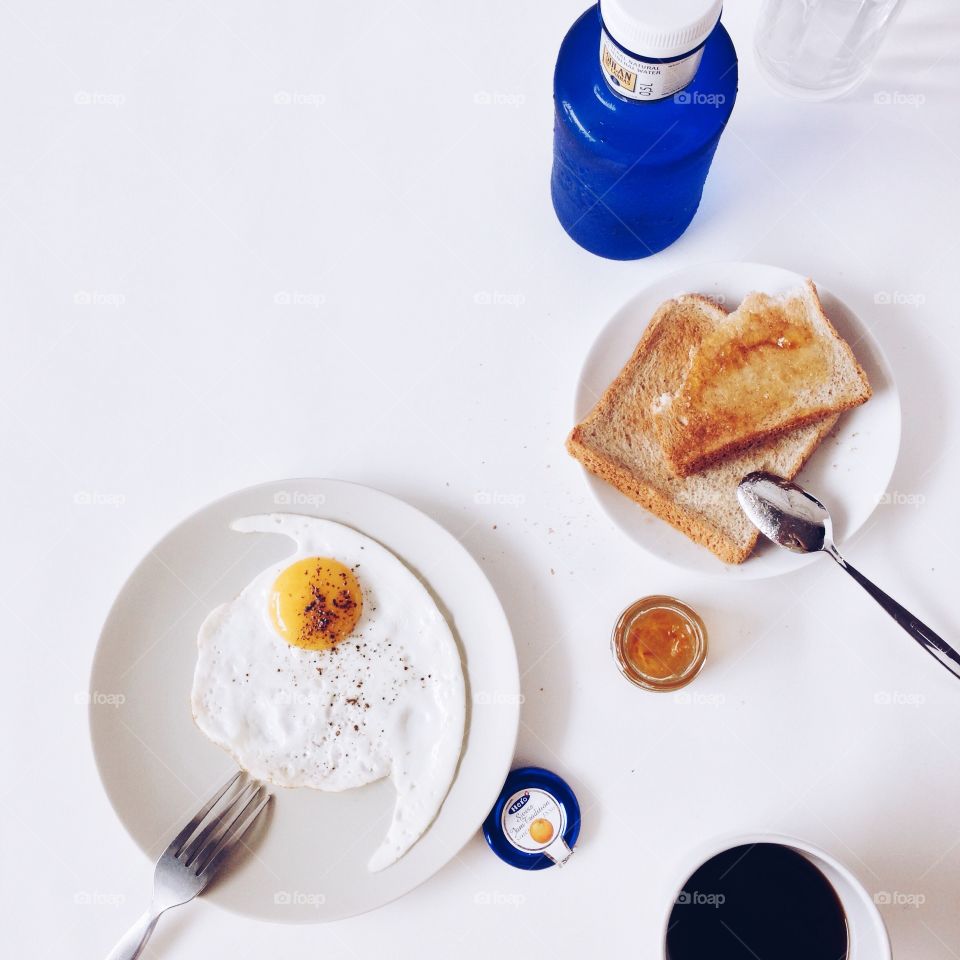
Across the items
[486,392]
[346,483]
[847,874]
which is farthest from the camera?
[486,392]

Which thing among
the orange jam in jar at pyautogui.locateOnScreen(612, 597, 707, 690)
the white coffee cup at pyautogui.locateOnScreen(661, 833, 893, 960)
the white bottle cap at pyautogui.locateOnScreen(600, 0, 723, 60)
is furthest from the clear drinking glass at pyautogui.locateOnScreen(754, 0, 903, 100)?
the white coffee cup at pyautogui.locateOnScreen(661, 833, 893, 960)

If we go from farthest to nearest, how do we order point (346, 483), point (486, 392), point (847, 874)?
1. point (486, 392)
2. point (346, 483)
3. point (847, 874)

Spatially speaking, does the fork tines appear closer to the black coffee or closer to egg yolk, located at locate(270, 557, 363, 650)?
egg yolk, located at locate(270, 557, 363, 650)

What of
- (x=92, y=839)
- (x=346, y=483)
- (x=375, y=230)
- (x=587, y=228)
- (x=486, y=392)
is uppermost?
(x=587, y=228)

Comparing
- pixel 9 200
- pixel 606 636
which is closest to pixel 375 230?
pixel 9 200

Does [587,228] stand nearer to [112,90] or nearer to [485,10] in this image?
[485,10]

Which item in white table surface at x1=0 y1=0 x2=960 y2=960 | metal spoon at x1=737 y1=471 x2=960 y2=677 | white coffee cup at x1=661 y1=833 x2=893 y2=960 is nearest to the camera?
white coffee cup at x1=661 y1=833 x2=893 y2=960

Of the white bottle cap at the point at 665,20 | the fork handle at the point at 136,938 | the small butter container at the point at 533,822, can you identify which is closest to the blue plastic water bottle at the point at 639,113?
the white bottle cap at the point at 665,20
